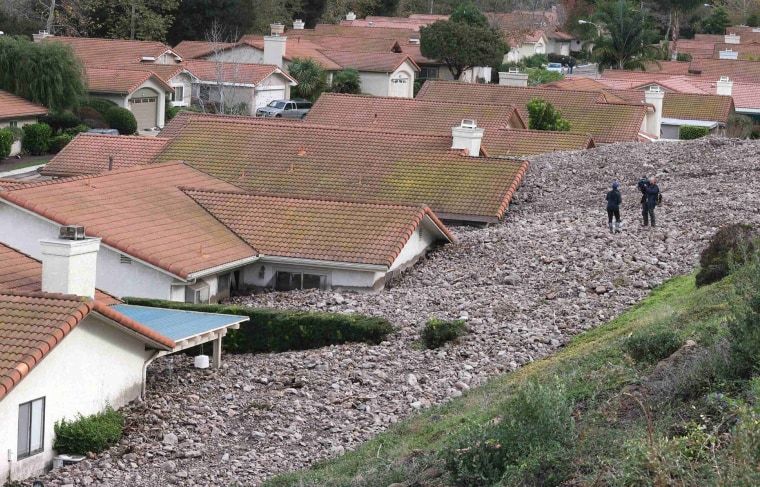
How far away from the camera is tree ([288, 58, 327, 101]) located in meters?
78.0

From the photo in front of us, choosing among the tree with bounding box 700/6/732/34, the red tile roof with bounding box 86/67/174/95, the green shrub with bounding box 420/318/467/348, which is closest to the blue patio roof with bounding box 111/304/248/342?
the green shrub with bounding box 420/318/467/348

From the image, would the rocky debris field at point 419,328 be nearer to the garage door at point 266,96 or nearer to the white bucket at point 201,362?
the white bucket at point 201,362

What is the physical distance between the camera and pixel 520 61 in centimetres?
10662

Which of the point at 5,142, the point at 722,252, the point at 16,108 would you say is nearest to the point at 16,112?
the point at 16,108

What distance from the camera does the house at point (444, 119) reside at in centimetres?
4441

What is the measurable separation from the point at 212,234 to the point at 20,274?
7657mm

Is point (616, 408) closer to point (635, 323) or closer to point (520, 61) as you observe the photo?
point (635, 323)

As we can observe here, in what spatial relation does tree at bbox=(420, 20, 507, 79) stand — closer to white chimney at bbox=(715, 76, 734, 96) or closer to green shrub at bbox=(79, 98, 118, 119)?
white chimney at bbox=(715, 76, 734, 96)

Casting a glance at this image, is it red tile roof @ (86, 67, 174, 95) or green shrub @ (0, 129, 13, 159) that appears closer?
green shrub @ (0, 129, 13, 159)

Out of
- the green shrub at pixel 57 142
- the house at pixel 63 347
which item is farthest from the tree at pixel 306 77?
the house at pixel 63 347

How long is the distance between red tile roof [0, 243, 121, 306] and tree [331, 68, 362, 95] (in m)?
56.0

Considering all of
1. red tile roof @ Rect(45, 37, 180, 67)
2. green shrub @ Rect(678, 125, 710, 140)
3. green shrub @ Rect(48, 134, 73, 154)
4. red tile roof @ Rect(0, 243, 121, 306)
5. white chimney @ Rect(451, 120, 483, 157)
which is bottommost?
green shrub @ Rect(48, 134, 73, 154)

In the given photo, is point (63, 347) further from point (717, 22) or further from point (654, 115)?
point (717, 22)

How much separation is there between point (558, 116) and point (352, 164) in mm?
→ 16172
